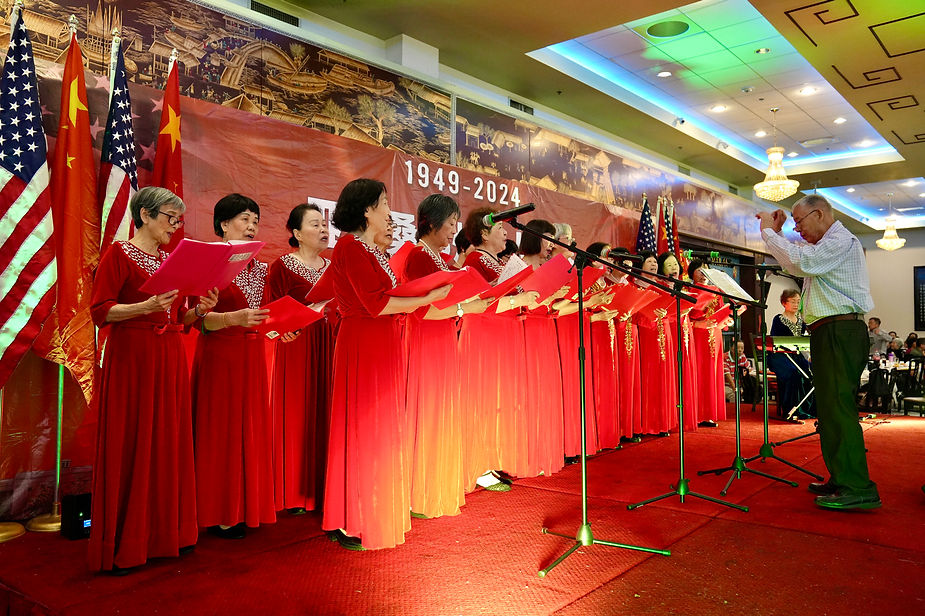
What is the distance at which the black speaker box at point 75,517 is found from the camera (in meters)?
3.08

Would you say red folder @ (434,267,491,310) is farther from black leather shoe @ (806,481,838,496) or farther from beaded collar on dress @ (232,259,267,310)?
black leather shoe @ (806,481,838,496)

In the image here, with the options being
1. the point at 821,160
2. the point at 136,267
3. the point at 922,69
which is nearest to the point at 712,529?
the point at 136,267

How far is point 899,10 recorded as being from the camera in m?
5.53

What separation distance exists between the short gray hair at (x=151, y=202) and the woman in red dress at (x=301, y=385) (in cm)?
80

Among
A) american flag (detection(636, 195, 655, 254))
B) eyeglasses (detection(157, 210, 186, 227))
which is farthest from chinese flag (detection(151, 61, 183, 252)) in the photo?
american flag (detection(636, 195, 655, 254))

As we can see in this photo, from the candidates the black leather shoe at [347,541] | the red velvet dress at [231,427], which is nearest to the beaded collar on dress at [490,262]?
the red velvet dress at [231,427]

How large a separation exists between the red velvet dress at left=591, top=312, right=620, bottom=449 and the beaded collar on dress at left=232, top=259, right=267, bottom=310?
260cm

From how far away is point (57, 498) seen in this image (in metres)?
3.43

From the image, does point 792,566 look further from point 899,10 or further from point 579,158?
point 579,158

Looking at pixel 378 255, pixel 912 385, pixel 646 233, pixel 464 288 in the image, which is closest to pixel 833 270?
pixel 464 288

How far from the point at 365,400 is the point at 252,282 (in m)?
0.90

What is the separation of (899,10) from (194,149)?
5656 millimetres

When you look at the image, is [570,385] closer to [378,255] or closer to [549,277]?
[549,277]

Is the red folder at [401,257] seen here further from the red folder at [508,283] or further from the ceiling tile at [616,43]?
the ceiling tile at [616,43]
